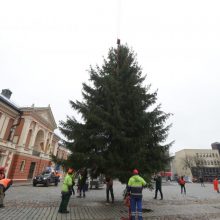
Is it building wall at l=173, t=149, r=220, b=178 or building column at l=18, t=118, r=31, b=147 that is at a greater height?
building wall at l=173, t=149, r=220, b=178

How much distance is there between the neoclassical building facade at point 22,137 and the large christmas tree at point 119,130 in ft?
62.6

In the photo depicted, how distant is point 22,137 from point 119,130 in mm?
24474

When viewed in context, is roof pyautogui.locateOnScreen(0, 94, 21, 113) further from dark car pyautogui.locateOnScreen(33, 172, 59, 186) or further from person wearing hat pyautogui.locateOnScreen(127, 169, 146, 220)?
person wearing hat pyautogui.locateOnScreen(127, 169, 146, 220)

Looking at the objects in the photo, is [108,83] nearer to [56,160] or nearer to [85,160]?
[85,160]

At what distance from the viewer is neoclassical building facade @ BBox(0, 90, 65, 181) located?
2644 centimetres

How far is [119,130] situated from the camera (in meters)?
9.95

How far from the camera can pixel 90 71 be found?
12570 mm

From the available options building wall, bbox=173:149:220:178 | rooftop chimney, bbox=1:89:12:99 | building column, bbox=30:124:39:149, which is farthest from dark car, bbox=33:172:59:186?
building wall, bbox=173:149:220:178

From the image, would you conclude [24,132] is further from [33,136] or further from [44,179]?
[44,179]

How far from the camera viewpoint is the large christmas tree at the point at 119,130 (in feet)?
31.4

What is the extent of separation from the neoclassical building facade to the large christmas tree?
1907 cm

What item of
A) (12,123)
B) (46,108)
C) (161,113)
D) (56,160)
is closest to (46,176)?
(12,123)

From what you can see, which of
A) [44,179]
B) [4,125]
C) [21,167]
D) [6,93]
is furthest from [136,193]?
[6,93]

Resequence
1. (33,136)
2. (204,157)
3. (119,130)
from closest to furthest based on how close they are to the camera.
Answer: (119,130) → (33,136) → (204,157)
